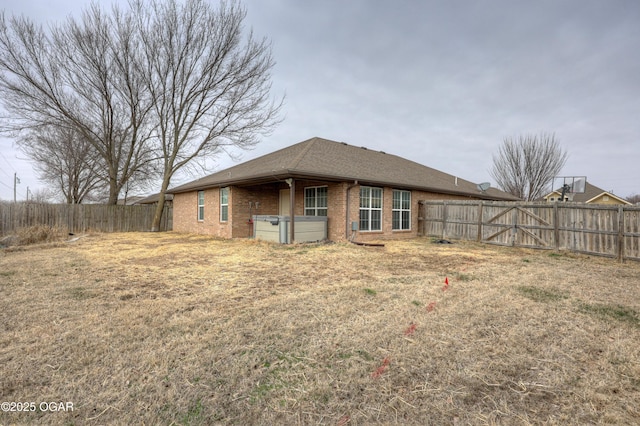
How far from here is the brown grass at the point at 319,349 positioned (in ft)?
6.58

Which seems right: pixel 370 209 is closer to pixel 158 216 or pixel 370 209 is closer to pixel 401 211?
pixel 401 211

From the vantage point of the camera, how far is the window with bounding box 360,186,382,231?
498 inches

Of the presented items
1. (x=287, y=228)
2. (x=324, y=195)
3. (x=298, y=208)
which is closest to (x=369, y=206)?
(x=324, y=195)

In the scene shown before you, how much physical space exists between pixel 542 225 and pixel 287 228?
965 centimetres

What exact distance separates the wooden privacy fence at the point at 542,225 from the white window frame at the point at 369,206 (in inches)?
Answer: 125

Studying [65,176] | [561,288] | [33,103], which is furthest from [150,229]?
[561,288]

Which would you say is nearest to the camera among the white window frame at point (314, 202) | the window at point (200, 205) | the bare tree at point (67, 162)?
the white window frame at point (314, 202)

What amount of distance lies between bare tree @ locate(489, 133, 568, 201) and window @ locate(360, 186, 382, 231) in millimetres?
19944

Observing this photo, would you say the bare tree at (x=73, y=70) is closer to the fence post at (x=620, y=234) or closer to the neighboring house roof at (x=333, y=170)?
the neighboring house roof at (x=333, y=170)

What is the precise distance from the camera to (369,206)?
12898 mm

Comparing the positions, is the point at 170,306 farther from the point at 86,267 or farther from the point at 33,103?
the point at 33,103

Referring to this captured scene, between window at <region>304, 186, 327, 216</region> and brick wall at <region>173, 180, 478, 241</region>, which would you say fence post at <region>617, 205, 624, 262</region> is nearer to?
brick wall at <region>173, 180, 478, 241</region>

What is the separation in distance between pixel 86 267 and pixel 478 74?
2056 centimetres

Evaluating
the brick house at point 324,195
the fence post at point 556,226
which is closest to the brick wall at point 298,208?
the brick house at point 324,195
